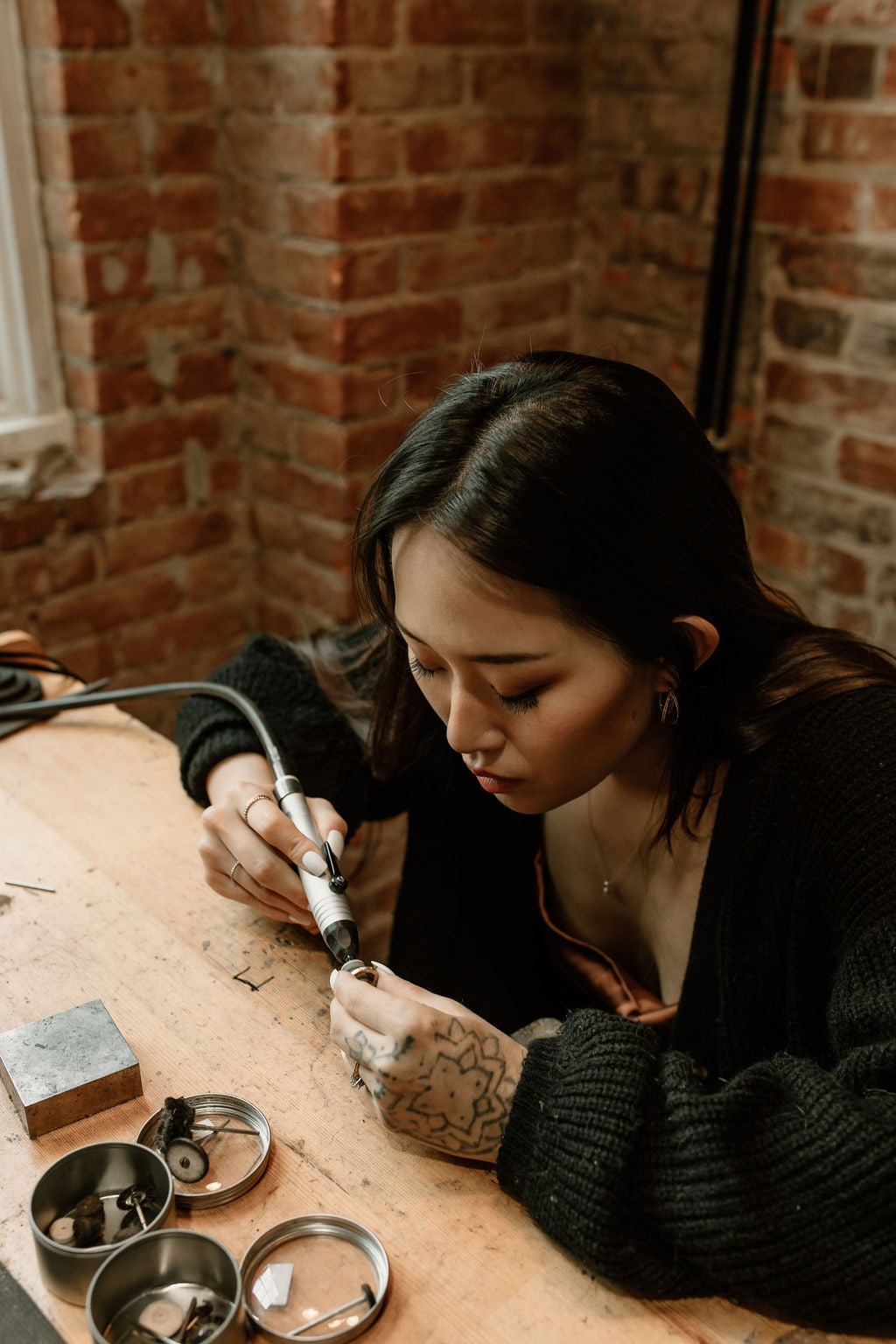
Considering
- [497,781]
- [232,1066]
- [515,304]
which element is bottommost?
[232,1066]

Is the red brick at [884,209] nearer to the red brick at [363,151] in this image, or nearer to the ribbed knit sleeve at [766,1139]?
the red brick at [363,151]

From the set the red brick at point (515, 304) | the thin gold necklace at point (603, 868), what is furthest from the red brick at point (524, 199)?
the thin gold necklace at point (603, 868)

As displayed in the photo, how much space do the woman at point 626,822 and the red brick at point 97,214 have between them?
0.79 m

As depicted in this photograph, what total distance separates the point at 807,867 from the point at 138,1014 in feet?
1.90

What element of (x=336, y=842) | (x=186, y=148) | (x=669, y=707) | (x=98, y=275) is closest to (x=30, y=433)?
(x=98, y=275)

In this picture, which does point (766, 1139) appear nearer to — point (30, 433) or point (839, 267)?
point (839, 267)

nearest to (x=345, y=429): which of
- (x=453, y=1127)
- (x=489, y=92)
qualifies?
(x=489, y=92)

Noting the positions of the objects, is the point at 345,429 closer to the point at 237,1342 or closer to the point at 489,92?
the point at 489,92

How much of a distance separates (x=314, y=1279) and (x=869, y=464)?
149cm

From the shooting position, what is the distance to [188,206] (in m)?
1.84

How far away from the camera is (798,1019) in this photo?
3.53 ft

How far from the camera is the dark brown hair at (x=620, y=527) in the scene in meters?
0.93

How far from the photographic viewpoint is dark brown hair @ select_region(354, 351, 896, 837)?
927 mm

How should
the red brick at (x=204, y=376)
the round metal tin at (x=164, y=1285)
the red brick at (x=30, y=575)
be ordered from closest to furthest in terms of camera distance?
the round metal tin at (x=164, y=1285), the red brick at (x=30, y=575), the red brick at (x=204, y=376)
